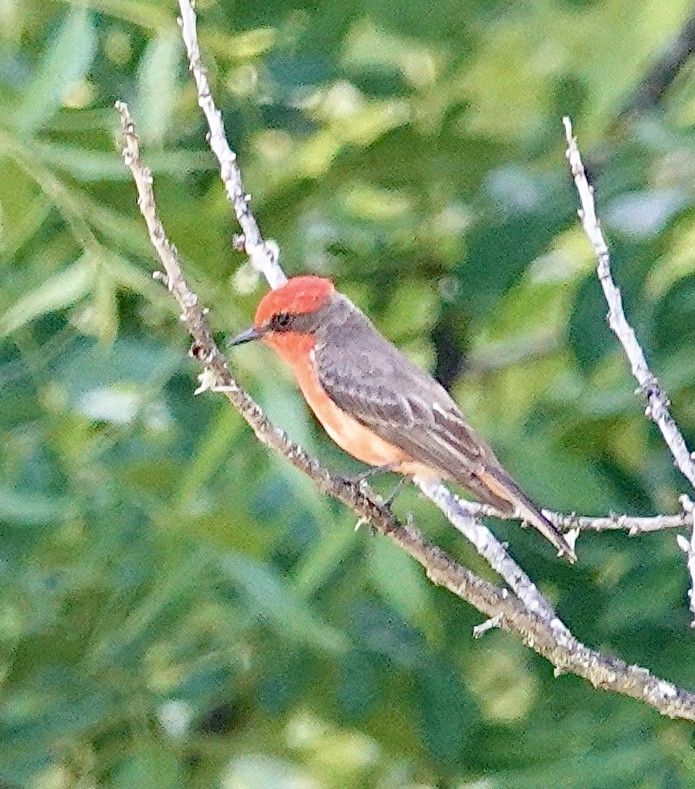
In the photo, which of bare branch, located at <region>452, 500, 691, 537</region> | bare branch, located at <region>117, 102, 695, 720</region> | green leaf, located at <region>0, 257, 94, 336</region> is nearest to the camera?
bare branch, located at <region>117, 102, 695, 720</region>

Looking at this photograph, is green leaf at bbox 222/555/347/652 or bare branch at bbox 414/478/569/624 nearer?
bare branch at bbox 414/478/569/624

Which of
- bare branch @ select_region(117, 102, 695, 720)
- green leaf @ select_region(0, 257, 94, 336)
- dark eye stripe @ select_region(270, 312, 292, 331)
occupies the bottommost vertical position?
bare branch @ select_region(117, 102, 695, 720)

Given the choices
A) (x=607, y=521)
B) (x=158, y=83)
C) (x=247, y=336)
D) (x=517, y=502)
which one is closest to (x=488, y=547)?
(x=517, y=502)

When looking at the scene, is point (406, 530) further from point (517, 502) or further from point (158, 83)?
point (158, 83)

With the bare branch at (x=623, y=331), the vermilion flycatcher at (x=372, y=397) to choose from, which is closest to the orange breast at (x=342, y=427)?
the vermilion flycatcher at (x=372, y=397)

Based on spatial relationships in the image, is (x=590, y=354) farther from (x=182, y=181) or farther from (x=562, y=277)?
(x=182, y=181)

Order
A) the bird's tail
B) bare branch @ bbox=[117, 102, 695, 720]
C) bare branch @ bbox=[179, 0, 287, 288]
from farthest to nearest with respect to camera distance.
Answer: the bird's tail
bare branch @ bbox=[179, 0, 287, 288]
bare branch @ bbox=[117, 102, 695, 720]

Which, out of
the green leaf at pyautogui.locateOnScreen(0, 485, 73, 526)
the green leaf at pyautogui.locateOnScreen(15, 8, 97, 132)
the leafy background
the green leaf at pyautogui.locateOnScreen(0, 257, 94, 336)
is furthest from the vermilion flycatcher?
the green leaf at pyautogui.locateOnScreen(15, 8, 97, 132)

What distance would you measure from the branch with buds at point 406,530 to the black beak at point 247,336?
0.24m

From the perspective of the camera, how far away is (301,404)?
3.49 m

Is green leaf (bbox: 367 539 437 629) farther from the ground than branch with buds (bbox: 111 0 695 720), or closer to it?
Result: farther from the ground

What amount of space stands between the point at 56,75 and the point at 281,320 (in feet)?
2.46

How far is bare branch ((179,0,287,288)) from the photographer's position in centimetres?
281

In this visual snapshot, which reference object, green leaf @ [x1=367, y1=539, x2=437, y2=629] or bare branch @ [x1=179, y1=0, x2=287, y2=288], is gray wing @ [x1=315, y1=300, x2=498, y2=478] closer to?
green leaf @ [x1=367, y1=539, x2=437, y2=629]
